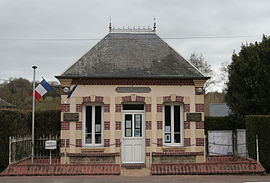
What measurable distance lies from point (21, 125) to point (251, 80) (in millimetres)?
10720

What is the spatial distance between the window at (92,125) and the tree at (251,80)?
677 centimetres

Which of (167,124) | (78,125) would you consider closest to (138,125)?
(167,124)

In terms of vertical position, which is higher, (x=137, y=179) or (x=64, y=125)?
(x=64, y=125)

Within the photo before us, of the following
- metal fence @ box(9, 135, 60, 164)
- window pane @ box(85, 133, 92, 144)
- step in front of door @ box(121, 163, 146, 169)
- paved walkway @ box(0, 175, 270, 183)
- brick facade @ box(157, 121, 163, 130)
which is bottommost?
paved walkway @ box(0, 175, 270, 183)

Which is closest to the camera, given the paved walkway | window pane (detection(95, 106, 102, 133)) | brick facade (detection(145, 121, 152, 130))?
Result: the paved walkway

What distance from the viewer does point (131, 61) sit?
Answer: 15.1 metres

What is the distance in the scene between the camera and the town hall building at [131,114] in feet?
46.5

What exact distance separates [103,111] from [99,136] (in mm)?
1080

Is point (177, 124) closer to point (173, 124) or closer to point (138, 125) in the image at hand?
point (173, 124)

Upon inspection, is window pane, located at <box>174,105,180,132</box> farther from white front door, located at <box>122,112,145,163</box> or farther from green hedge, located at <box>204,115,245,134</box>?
green hedge, located at <box>204,115,245,134</box>

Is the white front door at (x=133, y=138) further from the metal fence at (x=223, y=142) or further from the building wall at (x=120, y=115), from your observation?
the metal fence at (x=223, y=142)

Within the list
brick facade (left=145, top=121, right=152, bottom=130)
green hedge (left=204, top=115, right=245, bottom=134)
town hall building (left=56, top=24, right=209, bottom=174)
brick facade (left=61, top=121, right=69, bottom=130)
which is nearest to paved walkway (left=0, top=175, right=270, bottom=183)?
town hall building (left=56, top=24, right=209, bottom=174)

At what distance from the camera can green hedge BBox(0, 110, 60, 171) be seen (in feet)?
42.7

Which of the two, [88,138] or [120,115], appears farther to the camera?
[88,138]
